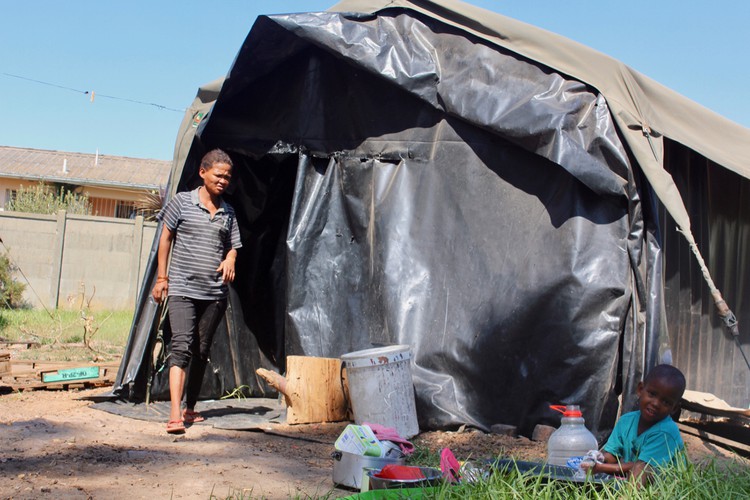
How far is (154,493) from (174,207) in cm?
227

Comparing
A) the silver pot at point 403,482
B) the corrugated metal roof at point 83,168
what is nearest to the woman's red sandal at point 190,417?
the silver pot at point 403,482

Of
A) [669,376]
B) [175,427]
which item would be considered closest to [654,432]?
[669,376]

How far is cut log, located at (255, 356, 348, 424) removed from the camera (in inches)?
215

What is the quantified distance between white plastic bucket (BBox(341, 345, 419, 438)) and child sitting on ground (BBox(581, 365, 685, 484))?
172 cm

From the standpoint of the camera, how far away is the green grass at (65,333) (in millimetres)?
9055

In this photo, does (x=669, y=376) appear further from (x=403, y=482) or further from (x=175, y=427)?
(x=175, y=427)

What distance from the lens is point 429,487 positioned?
10.2 ft

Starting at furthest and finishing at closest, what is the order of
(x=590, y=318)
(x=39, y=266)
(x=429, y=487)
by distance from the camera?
(x=39, y=266)
(x=590, y=318)
(x=429, y=487)

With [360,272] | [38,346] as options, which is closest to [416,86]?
[360,272]

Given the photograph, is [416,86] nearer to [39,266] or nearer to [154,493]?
[154,493]

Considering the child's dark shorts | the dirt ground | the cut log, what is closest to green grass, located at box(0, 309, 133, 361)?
the dirt ground

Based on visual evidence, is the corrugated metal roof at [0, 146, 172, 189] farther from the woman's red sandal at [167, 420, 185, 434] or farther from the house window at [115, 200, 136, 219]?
the woman's red sandal at [167, 420, 185, 434]

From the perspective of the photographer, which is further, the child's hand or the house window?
the house window

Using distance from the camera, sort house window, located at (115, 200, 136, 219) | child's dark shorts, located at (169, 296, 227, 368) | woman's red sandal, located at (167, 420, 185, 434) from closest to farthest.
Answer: woman's red sandal, located at (167, 420, 185, 434), child's dark shorts, located at (169, 296, 227, 368), house window, located at (115, 200, 136, 219)
